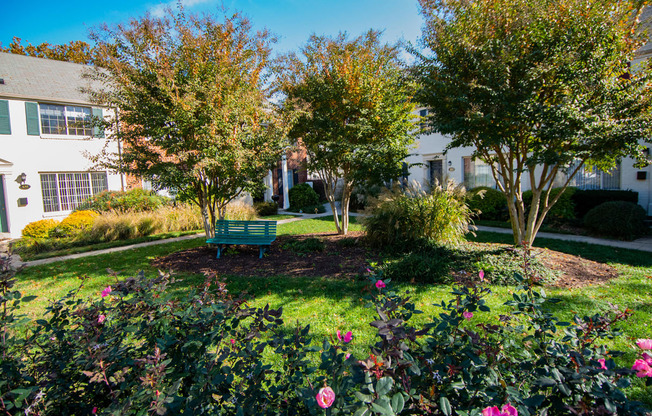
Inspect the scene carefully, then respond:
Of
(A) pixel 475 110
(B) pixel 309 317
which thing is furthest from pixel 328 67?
(B) pixel 309 317

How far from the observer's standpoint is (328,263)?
6824mm

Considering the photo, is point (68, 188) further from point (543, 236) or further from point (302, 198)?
point (543, 236)

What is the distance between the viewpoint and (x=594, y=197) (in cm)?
1031

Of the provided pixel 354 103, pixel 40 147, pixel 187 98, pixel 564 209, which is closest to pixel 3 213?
pixel 40 147

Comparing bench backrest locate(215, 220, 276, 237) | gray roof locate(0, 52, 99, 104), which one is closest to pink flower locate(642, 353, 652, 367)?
bench backrest locate(215, 220, 276, 237)

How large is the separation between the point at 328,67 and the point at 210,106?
3.43 metres

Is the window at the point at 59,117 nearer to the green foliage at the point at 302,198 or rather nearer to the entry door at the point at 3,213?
the entry door at the point at 3,213

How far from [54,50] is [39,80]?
14364mm

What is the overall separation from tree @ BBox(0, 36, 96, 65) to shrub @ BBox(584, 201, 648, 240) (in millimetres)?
31161

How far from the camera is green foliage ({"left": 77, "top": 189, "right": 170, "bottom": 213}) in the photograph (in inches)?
545

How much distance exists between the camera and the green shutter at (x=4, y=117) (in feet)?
43.3

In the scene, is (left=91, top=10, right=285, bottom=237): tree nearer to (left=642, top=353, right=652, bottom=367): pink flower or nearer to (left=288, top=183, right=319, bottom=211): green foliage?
(left=642, top=353, right=652, bottom=367): pink flower

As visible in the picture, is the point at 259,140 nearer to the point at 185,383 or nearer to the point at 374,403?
the point at 185,383

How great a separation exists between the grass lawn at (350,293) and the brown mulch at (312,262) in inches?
12.4
